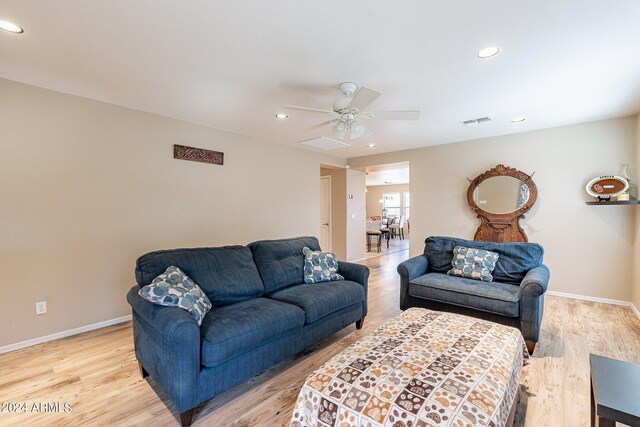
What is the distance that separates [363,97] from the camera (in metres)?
2.39

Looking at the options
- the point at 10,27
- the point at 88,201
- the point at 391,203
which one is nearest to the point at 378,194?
the point at 391,203

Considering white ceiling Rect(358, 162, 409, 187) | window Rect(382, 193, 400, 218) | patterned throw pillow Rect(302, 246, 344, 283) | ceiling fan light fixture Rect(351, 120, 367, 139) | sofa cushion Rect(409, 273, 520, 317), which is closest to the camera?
sofa cushion Rect(409, 273, 520, 317)

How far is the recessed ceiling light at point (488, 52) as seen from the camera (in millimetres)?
2199

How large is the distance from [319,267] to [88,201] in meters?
2.62

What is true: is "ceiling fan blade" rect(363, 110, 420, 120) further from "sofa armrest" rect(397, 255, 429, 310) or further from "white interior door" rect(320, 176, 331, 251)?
"white interior door" rect(320, 176, 331, 251)

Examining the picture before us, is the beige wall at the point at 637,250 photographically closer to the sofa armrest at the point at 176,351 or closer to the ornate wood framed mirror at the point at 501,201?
the ornate wood framed mirror at the point at 501,201

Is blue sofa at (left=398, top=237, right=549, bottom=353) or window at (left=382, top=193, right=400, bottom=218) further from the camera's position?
window at (left=382, top=193, right=400, bottom=218)

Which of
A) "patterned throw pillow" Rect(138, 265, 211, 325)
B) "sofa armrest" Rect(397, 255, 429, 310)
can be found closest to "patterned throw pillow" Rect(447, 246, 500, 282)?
"sofa armrest" Rect(397, 255, 429, 310)

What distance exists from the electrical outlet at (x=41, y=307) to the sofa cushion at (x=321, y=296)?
2.34 meters

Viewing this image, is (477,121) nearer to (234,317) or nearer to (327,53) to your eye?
(327,53)

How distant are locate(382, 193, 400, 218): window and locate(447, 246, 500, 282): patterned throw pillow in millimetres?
9733

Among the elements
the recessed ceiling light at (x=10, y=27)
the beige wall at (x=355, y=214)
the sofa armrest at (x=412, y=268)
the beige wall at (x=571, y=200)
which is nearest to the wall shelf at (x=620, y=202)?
the beige wall at (x=571, y=200)

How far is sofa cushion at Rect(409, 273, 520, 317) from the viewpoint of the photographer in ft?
8.82

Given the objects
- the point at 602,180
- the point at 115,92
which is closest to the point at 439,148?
the point at 602,180
